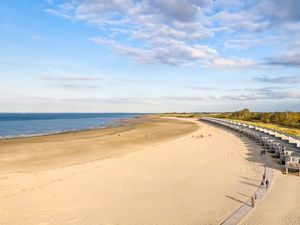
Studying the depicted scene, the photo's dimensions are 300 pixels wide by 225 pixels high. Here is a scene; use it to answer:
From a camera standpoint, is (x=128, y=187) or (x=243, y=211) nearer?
(x=243, y=211)

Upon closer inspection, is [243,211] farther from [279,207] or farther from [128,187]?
[128,187]

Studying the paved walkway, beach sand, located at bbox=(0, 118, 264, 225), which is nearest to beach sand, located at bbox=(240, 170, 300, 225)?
the paved walkway

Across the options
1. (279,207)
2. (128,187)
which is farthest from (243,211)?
(128,187)

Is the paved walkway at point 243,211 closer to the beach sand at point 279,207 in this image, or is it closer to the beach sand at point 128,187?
the beach sand at point 279,207

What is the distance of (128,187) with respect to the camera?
758 inches

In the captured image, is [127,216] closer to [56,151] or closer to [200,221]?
[200,221]

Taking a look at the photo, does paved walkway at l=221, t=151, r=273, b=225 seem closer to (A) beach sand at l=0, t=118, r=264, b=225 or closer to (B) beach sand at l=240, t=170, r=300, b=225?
(B) beach sand at l=240, t=170, r=300, b=225

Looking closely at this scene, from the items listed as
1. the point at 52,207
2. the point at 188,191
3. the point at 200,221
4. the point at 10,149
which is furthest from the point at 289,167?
the point at 10,149

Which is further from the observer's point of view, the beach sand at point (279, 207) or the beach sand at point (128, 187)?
the beach sand at point (128, 187)

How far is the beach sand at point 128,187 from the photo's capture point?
1448 centimetres

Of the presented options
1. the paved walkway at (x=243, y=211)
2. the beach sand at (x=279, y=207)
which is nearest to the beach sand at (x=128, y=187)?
the paved walkway at (x=243, y=211)

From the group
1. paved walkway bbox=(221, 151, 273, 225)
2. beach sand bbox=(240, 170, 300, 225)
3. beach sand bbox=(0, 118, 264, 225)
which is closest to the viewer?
paved walkway bbox=(221, 151, 273, 225)

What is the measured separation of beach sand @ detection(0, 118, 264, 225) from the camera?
14.5m

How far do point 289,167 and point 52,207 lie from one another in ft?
51.7
